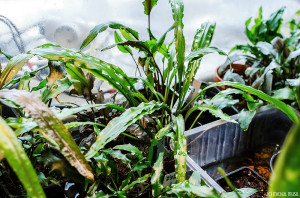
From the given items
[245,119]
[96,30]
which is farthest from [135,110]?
[245,119]

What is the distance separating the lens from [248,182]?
0.96m

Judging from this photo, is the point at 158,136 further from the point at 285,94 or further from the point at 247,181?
the point at 285,94

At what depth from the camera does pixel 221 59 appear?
68.6 inches

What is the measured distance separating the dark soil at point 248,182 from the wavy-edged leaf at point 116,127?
19.6 inches

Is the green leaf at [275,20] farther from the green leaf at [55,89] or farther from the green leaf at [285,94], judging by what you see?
the green leaf at [55,89]

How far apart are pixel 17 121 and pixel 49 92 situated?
0.52 ft

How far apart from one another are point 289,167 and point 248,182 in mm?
851

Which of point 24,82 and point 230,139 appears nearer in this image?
point 24,82

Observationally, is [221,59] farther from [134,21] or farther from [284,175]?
[284,175]

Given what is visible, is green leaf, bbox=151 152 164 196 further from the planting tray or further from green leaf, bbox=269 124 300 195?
green leaf, bbox=269 124 300 195

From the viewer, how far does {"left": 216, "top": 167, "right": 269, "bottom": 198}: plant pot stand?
0.94 m

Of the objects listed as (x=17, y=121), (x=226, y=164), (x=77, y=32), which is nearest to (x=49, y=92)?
(x=17, y=121)

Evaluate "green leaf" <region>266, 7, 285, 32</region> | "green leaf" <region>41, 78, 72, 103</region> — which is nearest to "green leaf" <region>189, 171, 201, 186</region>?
"green leaf" <region>41, 78, 72, 103</region>

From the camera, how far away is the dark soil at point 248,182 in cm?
93
